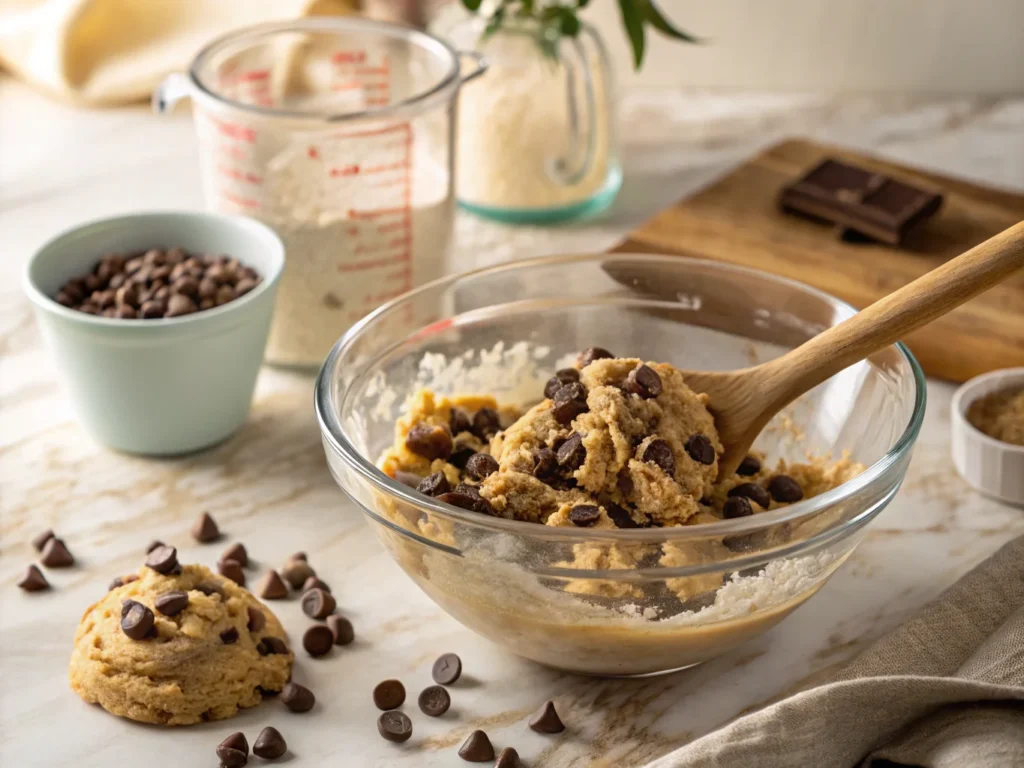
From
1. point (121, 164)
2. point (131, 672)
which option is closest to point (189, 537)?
point (131, 672)

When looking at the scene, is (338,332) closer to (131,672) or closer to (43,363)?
(43,363)

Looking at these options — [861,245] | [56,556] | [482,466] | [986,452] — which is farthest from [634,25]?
[56,556]

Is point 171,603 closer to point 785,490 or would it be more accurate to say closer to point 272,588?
point 272,588

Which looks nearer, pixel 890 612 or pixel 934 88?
pixel 890 612

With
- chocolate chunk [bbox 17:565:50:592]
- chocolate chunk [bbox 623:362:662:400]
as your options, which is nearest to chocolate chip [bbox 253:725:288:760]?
chocolate chunk [bbox 17:565:50:592]

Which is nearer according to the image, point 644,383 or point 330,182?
point 644,383

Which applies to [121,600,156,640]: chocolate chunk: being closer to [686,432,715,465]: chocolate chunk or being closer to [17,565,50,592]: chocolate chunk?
[17,565,50,592]: chocolate chunk
